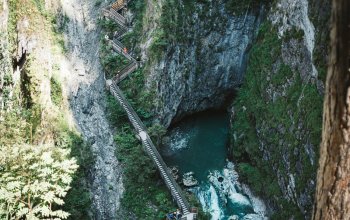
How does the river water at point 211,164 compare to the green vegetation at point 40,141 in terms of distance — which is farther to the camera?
the river water at point 211,164

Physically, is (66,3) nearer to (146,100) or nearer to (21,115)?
(146,100)

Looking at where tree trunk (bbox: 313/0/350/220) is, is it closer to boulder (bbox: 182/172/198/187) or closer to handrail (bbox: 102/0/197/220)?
handrail (bbox: 102/0/197/220)

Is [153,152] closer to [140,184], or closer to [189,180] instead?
[140,184]

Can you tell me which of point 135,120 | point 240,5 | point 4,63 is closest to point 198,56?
point 240,5

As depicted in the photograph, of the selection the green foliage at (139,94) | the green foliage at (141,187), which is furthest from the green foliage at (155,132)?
the green foliage at (139,94)

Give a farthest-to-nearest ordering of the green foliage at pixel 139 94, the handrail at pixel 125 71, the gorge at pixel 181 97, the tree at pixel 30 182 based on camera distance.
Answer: the handrail at pixel 125 71, the green foliage at pixel 139 94, the gorge at pixel 181 97, the tree at pixel 30 182

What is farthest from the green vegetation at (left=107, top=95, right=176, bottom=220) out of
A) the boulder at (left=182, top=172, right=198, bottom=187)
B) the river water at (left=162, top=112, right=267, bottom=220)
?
the river water at (left=162, top=112, right=267, bottom=220)

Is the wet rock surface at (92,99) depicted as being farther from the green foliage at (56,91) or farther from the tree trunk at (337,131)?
the tree trunk at (337,131)
